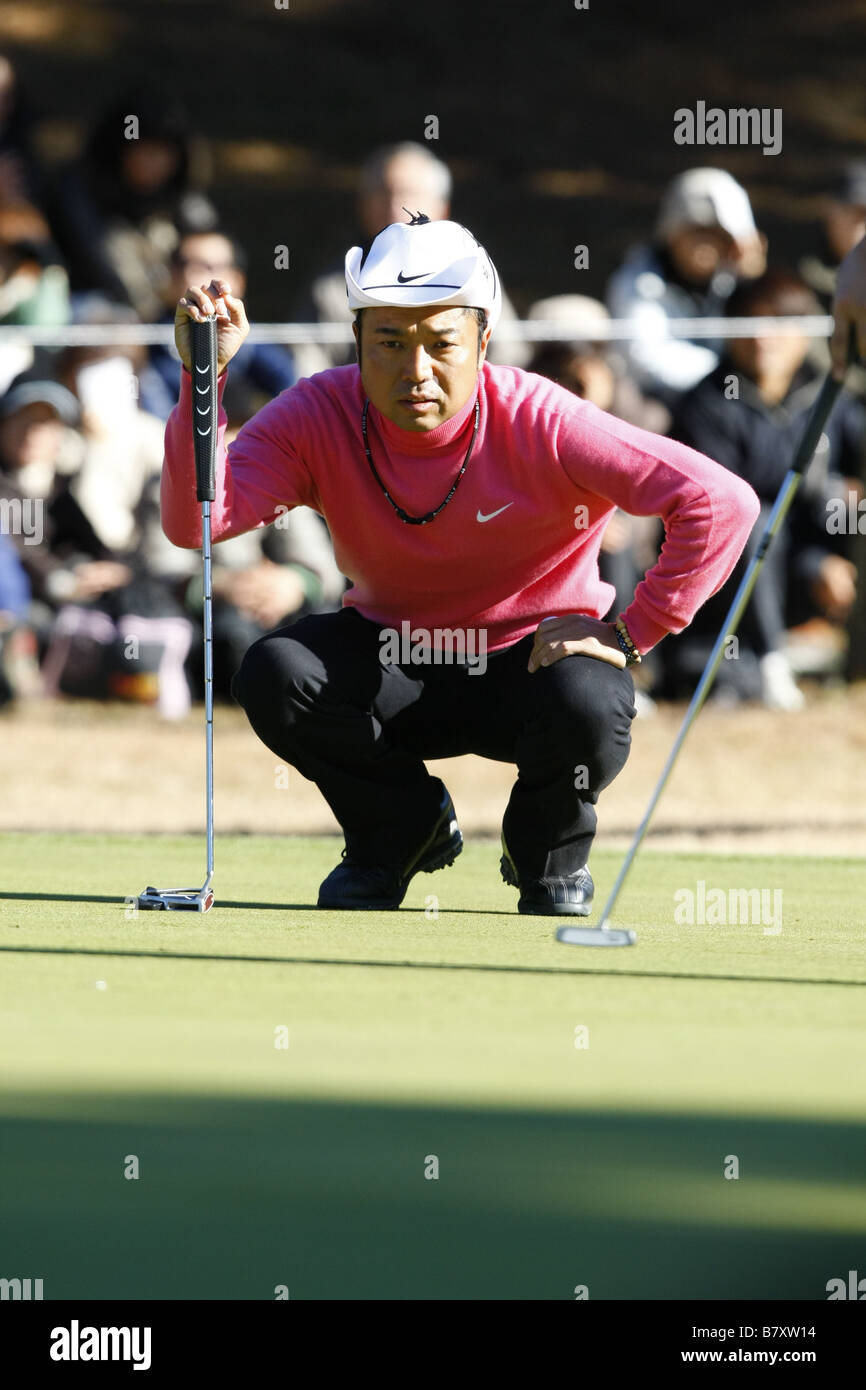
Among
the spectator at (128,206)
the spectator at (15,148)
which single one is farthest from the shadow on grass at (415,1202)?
the spectator at (15,148)

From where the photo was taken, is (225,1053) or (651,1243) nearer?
(651,1243)

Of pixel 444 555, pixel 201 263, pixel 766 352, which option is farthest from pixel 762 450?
pixel 444 555

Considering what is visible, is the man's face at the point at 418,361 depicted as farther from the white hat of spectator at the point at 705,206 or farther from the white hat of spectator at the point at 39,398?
the white hat of spectator at the point at 705,206

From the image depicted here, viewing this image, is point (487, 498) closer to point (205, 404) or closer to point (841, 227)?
point (205, 404)

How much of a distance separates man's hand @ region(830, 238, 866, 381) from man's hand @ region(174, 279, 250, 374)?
1157 mm

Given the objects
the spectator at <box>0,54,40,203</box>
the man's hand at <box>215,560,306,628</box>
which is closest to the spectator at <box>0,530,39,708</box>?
the man's hand at <box>215,560,306,628</box>

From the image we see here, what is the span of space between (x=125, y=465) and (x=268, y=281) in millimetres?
10544

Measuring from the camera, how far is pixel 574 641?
16.4 ft

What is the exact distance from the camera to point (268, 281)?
66.7 feet

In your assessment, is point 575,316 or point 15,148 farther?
point 15,148

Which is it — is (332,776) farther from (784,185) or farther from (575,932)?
(784,185)

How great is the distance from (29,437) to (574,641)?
540cm

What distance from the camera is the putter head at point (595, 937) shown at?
4.43 metres

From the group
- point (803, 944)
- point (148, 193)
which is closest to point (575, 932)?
point (803, 944)
